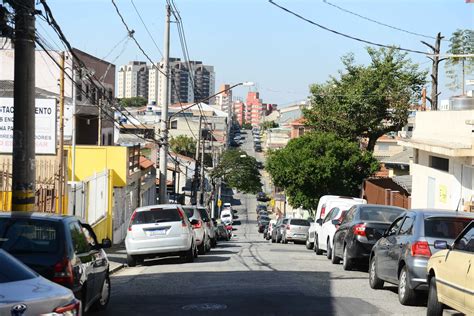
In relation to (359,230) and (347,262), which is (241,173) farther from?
(359,230)

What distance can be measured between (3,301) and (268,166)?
49710 mm

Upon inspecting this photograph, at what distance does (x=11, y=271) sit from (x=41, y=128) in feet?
73.5

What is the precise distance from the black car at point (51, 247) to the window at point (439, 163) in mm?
20836

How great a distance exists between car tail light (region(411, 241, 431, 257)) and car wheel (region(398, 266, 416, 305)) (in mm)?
352

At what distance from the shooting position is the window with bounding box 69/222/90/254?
34.1 feet

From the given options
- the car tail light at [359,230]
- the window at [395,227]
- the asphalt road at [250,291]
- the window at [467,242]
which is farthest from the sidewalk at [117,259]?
the window at [467,242]

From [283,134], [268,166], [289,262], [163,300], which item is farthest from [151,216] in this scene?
[283,134]

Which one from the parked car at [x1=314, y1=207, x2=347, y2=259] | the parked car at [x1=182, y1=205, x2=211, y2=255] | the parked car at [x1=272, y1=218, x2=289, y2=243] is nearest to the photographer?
the parked car at [x1=314, y1=207, x2=347, y2=259]

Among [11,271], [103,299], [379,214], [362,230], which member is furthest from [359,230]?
[11,271]

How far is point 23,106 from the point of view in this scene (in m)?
13.6

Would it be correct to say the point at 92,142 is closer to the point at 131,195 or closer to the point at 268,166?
the point at 131,195

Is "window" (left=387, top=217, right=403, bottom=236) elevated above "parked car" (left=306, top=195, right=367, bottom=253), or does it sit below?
above

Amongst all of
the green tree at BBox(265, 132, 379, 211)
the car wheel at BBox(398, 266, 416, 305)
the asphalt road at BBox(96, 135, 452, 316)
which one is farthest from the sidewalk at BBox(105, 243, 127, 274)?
the green tree at BBox(265, 132, 379, 211)

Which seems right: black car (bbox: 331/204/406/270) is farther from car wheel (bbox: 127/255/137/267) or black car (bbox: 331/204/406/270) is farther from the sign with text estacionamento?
the sign with text estacionamento
